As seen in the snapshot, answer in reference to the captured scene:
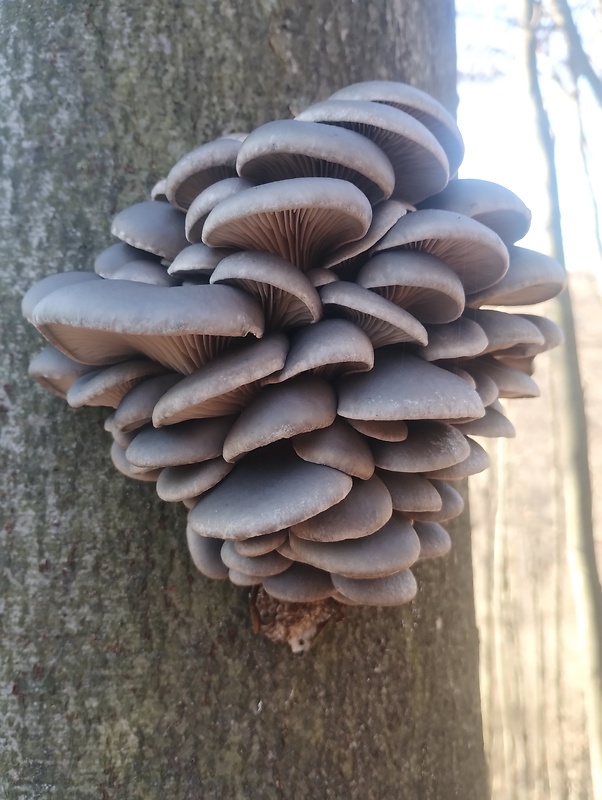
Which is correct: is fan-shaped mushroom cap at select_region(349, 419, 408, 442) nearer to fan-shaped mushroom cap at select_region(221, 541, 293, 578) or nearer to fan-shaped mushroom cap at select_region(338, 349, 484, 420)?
fan-shaped mushroom cap at select_region(338, 349, 484, 420)

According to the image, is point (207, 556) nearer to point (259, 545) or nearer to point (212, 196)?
point (259, 545)

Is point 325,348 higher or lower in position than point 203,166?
lower

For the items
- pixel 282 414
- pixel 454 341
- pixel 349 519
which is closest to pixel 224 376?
pixel 282 414

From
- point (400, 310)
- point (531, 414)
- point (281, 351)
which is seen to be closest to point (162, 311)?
point (281, 351)

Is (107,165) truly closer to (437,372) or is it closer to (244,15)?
(244,15)

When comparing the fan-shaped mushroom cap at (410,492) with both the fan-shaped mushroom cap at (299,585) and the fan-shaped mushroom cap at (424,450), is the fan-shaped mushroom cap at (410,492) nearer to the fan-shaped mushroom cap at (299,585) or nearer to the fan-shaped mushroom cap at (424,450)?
the fan-shaped mushroom cap at (424,450)

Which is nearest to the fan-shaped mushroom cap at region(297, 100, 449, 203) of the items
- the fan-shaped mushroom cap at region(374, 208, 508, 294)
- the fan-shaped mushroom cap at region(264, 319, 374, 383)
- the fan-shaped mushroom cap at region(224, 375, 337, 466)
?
the fan-shaped mushroom cap at region(374, 208, 508, 294)
